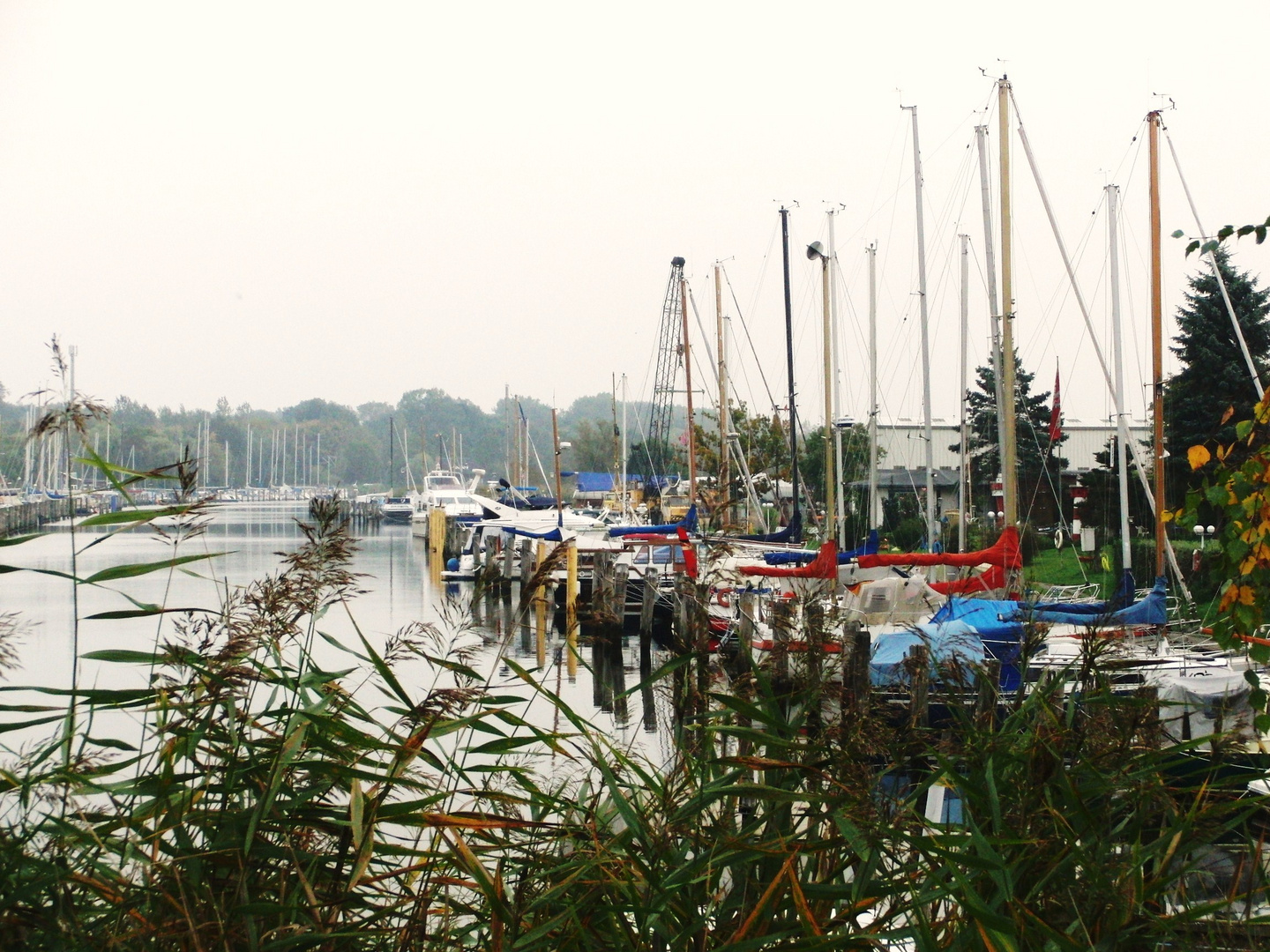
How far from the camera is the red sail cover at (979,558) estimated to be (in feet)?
60.8

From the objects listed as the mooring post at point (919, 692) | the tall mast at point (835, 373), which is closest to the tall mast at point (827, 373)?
the tall mast at point (835, 373)

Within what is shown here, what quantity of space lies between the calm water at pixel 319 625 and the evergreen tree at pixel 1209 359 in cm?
1571

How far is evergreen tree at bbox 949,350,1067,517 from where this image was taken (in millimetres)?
43438

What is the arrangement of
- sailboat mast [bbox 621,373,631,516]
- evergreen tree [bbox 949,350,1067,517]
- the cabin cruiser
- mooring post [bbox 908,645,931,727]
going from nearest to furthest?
mooring post [bbox 908,645,931,727] → evergreen tree [bbox 949,350,1067,517] → sailboat mast [bbox 621,373,631,516] → the cabin cruiser

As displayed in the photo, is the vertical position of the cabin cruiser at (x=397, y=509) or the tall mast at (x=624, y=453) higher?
the tall mast at (x=624, y=453)

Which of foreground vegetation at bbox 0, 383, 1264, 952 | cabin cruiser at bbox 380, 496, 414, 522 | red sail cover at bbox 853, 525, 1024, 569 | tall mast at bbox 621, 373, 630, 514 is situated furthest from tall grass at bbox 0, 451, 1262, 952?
cabin cruiser at bbox 380, 496, 414, 522

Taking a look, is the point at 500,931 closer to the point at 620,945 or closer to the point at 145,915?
the point at 620,945

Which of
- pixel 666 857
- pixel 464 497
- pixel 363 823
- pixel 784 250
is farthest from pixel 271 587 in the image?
pixel 464 497

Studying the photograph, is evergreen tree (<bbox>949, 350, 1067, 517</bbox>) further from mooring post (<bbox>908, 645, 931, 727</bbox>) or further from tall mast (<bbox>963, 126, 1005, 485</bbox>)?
mooring post (<bbox>908, 645, 931, 727</bbox>)

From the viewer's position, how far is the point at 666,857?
10.0 feet

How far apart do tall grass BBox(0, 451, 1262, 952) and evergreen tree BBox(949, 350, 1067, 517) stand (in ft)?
133

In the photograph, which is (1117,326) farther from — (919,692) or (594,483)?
(594,483)

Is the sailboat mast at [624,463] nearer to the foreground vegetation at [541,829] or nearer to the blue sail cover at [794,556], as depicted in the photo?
the blue sail cover at [794,556]

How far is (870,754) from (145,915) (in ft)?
6.01
